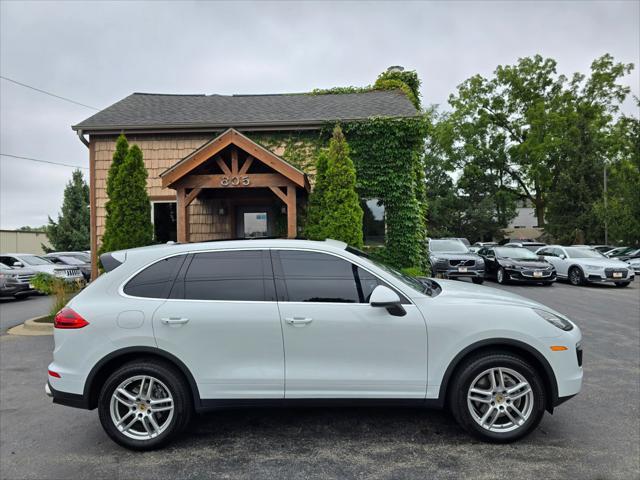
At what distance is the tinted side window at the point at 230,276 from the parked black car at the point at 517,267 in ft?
43.3

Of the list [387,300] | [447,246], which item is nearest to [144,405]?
[387,300]

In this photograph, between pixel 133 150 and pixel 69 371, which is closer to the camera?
pixel 69 371

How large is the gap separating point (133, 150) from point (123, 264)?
6.60m

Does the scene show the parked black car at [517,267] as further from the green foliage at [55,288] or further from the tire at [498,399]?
the green foliage at [55,288]

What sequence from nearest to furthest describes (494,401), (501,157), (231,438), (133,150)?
(494,401)
(231,438)
(133,150)
(501,157)

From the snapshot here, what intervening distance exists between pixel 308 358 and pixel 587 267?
14838mm

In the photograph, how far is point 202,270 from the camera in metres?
3.48

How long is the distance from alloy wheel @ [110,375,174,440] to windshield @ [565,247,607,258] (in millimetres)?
16619

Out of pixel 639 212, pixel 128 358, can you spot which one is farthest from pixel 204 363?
pixel 639 212

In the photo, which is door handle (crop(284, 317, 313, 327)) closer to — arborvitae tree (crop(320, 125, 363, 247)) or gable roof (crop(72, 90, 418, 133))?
arborvitae tree (crop(320, 125, 363, 247))

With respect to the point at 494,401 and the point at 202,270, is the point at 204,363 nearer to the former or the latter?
the point at 202,270

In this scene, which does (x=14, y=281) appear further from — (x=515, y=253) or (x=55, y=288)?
(x=515, y=253)

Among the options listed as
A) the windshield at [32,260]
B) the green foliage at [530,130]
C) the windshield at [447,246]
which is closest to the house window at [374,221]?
the windshield at [447,246]

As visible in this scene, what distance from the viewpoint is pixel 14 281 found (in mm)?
13453
